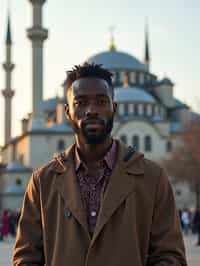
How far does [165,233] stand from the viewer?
9.20 ft

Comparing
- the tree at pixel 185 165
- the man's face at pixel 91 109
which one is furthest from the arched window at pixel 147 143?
the man's face at pixel 91 109

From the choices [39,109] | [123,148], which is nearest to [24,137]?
[39,109]

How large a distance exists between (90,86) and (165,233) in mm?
655

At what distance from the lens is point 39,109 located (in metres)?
50.3

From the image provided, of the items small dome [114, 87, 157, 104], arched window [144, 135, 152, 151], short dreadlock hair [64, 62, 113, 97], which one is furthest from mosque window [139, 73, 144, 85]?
short dreadlock hair [64, 62, 113, 97]

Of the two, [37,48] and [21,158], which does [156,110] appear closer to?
[21,158]

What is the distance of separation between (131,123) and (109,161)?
185 feet

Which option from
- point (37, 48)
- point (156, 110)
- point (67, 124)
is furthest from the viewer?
point (156, 110)

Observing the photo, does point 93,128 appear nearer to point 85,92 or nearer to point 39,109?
point 85,92

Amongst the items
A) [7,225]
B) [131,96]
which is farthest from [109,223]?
[131,96]

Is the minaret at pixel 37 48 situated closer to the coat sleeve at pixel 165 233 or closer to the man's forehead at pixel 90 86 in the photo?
the man's forehead at pixel 90 86

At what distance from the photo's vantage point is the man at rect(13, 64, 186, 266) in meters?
2.75

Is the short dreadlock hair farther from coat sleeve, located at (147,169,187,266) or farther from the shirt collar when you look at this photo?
coat sleeve, located at (147,169,187,266)

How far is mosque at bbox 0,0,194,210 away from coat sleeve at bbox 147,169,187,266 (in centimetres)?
4571
